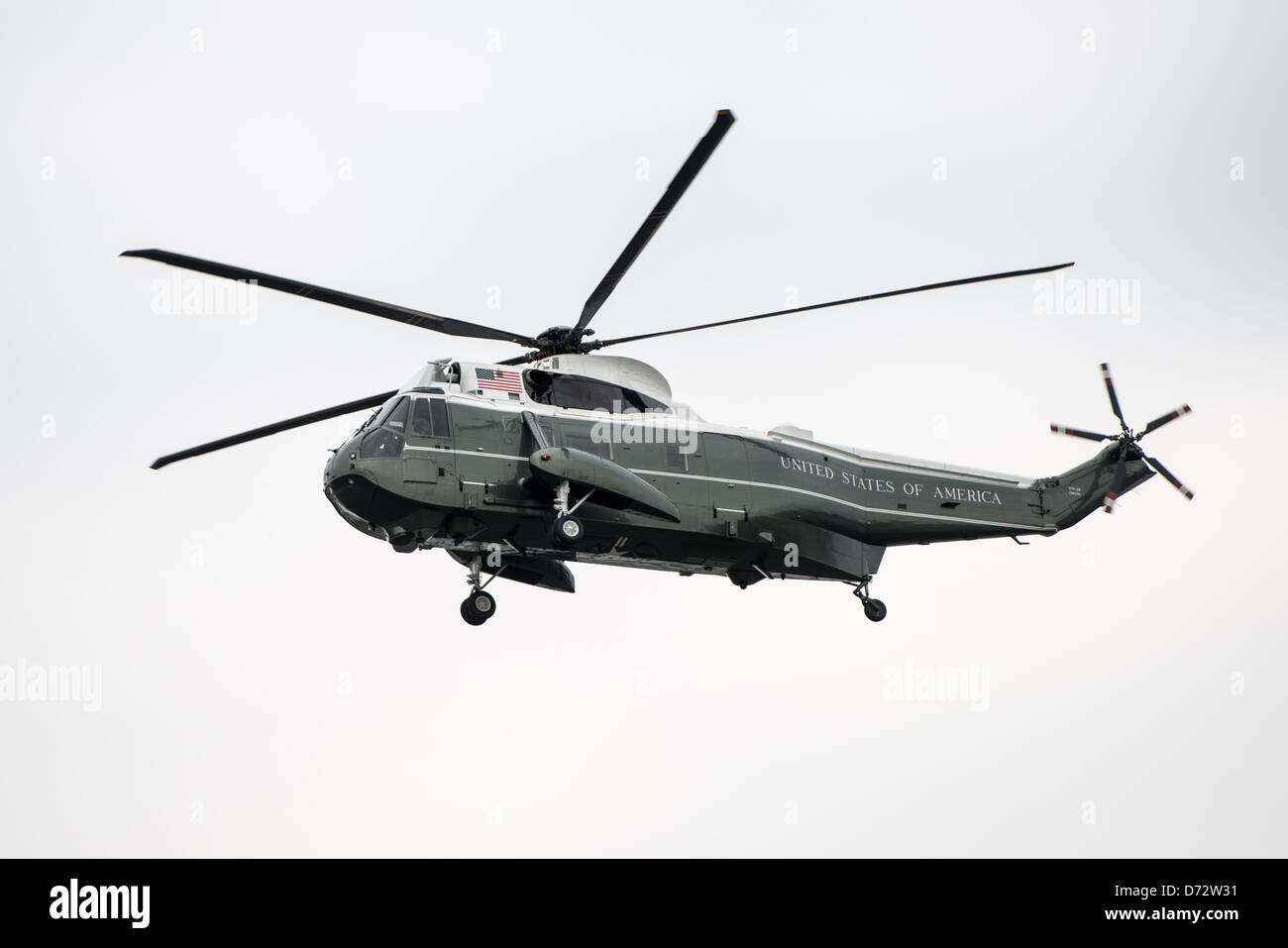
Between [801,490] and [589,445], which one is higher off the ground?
[589,445]

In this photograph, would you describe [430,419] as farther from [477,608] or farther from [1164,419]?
[1164,419]

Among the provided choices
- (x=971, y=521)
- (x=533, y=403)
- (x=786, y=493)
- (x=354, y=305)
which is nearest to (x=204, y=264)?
(x=354, y=305)

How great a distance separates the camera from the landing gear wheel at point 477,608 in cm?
2928

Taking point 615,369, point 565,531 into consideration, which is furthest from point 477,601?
point 615,369

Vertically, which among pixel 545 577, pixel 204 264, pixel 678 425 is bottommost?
pixel 545 577

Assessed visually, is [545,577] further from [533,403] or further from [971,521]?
[971,521]

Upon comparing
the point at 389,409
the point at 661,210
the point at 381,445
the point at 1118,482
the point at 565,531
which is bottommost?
the point at 565,531

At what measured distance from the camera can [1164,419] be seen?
1335 inches

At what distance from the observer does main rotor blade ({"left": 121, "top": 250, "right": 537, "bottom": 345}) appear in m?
25.8

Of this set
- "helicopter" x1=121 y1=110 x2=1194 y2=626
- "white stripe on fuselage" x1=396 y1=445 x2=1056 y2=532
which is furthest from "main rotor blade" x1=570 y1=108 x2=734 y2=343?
"white stripe on fuselage" x1=396 y1=445 x2=1056 y2=532

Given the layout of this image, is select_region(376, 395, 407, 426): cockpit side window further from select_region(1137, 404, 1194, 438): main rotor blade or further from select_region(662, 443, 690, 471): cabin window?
select_region(1137, 404, 1194, 438): main rotor blade

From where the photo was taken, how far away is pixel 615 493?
28516 mm

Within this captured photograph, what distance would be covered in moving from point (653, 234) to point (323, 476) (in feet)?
22.3

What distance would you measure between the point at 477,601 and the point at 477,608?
120mm
